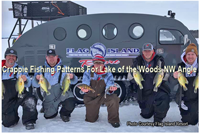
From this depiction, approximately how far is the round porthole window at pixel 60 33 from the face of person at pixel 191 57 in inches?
147

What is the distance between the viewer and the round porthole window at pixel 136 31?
632 centimetres

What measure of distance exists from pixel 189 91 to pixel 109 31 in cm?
305

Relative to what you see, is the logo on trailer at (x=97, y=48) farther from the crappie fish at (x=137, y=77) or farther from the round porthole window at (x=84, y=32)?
the crappie fish at (x=137, y=77)

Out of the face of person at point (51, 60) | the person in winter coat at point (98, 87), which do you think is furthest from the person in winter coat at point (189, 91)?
the face of person at point (51, 60)

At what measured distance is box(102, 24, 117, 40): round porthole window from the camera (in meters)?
6.35

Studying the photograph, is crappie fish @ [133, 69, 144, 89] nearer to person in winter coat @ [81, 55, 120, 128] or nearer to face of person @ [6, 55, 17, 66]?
person in winter coat @ [81, 55, 120, 128]

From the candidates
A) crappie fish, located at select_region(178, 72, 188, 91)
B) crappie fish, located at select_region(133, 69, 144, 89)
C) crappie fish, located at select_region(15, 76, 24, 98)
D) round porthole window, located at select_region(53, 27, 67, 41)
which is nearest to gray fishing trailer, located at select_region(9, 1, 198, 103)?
round porthole window, located at select_region(53, 27, 67, 41)

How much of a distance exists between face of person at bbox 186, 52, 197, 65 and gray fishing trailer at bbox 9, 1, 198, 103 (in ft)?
6.57

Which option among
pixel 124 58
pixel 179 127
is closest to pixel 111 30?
pixel 124 58

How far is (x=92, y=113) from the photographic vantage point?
4797 millimetres

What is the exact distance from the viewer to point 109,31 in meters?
6.40

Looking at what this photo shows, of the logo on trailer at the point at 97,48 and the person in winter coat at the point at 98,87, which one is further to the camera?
the logo on trailer at the point at 97,48

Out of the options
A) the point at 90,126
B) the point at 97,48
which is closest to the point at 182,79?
the point at 90,126

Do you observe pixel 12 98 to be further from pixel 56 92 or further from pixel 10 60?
pixel 56 92
